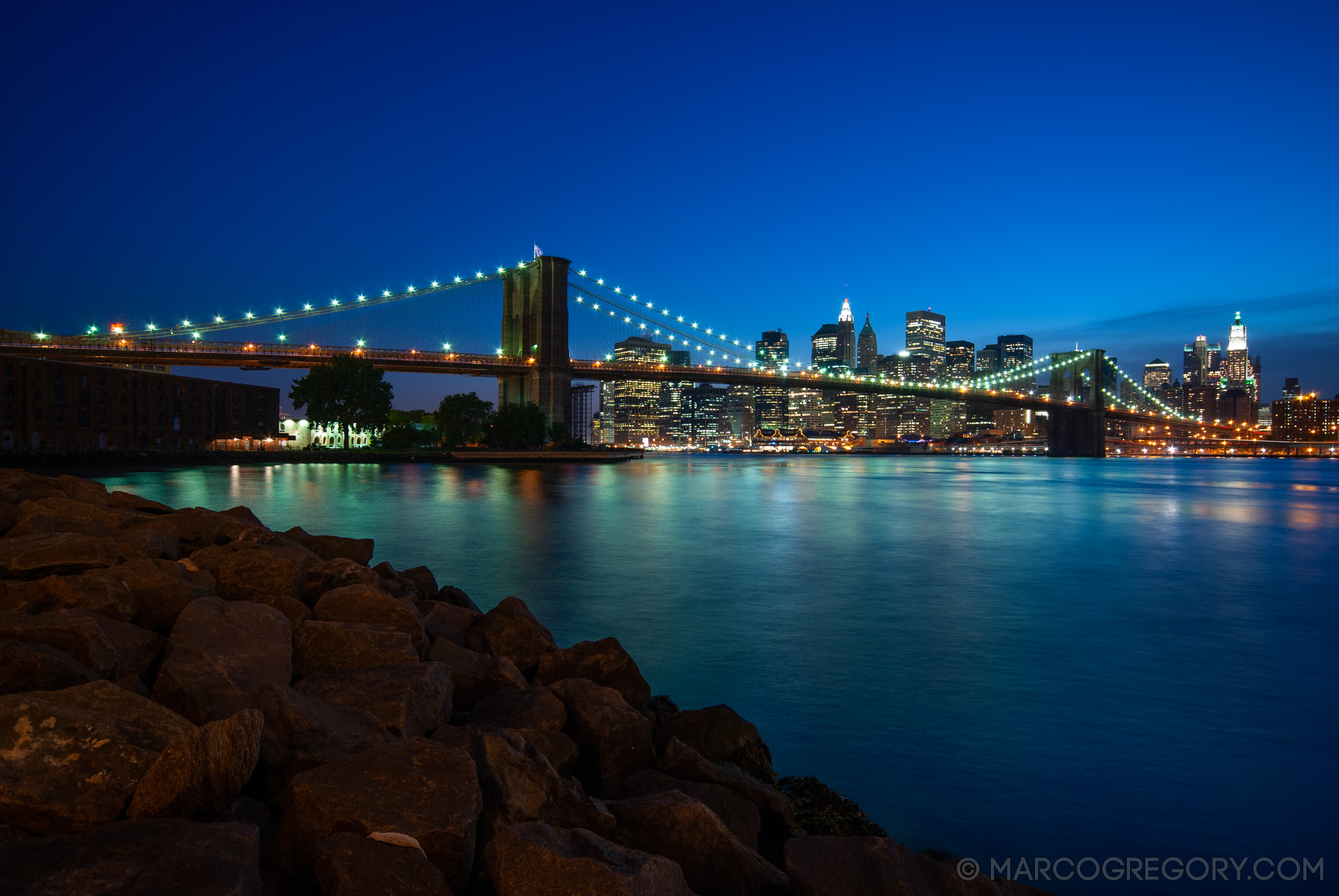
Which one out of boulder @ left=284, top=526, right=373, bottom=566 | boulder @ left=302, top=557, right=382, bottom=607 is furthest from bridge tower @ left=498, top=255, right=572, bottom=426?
boulder @ left=302, top=557, right=382, bottom=607

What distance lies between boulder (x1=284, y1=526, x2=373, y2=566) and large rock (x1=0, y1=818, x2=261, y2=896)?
17.8ft

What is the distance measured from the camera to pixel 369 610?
16.6 ft

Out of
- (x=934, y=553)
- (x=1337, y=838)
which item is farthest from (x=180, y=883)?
(x=934, y=553)

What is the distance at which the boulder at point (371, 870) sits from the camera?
2328 millimetres

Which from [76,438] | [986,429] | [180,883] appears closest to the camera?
[180,883]

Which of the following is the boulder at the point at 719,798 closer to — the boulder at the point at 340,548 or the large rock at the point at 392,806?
the large rock at the point at 392,806

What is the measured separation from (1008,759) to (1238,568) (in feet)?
39.8

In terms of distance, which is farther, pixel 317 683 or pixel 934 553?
pixel 934 553

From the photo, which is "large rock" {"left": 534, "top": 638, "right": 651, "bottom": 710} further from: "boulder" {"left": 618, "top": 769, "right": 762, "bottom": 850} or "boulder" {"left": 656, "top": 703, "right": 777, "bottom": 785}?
"boulder" {"left": 618, "top": 769, "right": 762, "bottom": 850}

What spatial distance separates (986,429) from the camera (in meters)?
198

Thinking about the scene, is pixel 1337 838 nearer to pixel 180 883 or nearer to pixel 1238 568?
pixel 180 883

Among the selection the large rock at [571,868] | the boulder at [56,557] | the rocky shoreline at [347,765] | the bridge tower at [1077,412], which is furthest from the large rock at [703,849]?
the bridge tower at [1077,412]

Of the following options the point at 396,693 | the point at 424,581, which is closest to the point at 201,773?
the point at 396,693

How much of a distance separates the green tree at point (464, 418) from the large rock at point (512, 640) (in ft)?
219
